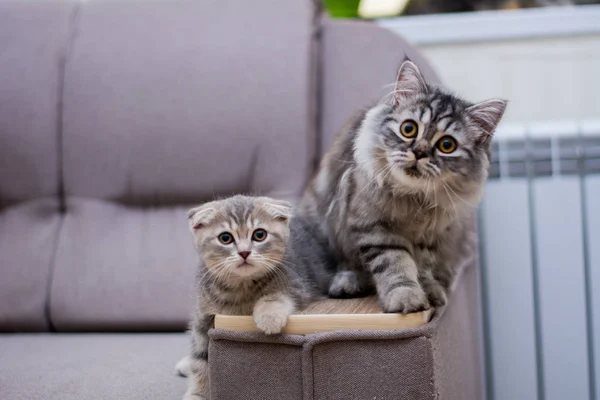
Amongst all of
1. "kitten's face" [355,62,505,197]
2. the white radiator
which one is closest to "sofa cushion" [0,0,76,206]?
"kitten's face" [355,62,505,197]

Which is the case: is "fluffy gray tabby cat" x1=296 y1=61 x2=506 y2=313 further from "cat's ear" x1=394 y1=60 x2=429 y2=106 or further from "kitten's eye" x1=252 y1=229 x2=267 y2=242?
"kitten's eye" x1=252 y1=229 x2=267 y2=242

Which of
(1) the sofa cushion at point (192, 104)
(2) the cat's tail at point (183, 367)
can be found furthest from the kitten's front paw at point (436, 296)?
(1) the sofa cushion at point (192, 104)

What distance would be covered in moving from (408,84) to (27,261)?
138cm

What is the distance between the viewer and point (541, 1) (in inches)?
96.6

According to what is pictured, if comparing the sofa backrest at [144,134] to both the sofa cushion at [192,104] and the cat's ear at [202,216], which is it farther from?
the cat's ear at [202,216]

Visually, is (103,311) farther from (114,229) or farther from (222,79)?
(222,79)

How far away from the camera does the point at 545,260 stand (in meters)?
2.12

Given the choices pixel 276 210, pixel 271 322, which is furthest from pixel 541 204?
Answer: pixel 271 322

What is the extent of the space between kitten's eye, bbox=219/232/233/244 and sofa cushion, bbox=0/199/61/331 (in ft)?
3.09

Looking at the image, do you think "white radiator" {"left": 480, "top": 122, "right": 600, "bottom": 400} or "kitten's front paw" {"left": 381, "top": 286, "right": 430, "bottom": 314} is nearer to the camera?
"kitten's front paw" {"left": 381, "top": 286, "right": 430, "bottom": 314}

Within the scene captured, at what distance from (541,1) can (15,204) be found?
2.10m

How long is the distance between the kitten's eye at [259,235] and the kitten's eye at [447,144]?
43cm

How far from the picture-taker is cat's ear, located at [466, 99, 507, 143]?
1.40 m

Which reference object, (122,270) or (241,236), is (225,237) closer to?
(241,236)
